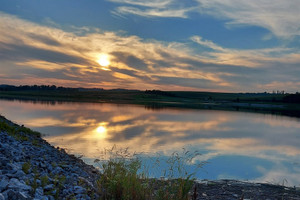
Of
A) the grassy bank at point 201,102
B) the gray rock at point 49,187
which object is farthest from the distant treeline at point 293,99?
the gray rock at point 49,187

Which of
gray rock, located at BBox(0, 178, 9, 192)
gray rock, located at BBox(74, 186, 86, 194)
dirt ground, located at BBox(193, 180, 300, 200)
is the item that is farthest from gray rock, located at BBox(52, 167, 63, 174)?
dirt ground, located at BBox(193, 180, 300, 200)

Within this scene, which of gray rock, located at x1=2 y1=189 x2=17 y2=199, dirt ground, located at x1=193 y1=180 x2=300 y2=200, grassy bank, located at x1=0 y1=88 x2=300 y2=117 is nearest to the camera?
gray rock, located at x1=2 y1=189 x2=17 y2=199

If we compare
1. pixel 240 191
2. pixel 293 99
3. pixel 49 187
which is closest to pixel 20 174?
pixel 49 187

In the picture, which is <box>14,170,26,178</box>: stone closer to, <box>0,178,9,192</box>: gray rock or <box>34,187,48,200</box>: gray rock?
<box>34,187,48,200</box>: gray rock

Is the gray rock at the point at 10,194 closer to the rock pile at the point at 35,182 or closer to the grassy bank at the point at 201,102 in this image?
the rock pile at the point at 35,182

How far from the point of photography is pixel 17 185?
15.6 feet

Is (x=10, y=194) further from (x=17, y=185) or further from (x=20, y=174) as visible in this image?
(x=20, y=174)

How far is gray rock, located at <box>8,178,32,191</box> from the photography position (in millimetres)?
4535

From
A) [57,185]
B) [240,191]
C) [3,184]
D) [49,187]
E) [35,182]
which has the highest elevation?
[3,184]

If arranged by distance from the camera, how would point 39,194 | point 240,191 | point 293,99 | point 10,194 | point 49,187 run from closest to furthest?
point 10,194 < point 39,194 < point 49,187 < point 240,191 < point 293,99

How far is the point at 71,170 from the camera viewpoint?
26.1ft

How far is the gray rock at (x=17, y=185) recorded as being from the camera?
4535 mm

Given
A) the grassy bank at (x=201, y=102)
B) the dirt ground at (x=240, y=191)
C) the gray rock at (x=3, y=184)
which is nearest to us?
the gray rock at (x=3, y=184)

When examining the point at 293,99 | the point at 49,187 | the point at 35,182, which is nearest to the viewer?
the point at 35,182
